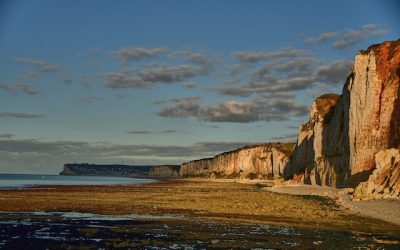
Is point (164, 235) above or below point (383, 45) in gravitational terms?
below

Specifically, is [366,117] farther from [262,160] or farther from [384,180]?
[262,160]

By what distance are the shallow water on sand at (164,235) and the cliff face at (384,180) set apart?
19702 mm

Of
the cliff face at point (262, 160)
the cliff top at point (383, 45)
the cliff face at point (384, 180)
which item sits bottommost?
the cliff face at point (384, 180)

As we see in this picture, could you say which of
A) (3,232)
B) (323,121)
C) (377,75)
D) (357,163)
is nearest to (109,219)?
(3,232)

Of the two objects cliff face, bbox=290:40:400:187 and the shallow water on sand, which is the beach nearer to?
the shallow water on sand

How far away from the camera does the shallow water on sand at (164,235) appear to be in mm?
19578

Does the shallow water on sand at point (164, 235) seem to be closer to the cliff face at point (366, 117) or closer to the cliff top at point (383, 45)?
the cliff face at point (366, 117)

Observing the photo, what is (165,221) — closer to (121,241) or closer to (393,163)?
(121,241)

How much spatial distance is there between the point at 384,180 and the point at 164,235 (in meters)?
30.8

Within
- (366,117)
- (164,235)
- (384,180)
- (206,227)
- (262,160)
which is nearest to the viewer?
(164,235)

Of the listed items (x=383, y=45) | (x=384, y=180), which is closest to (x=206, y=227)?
(x=384, y=180)

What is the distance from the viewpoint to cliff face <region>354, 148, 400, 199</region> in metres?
41.1

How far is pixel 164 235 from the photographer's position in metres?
22.4

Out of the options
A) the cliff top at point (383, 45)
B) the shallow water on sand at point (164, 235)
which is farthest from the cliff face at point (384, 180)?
the cliff top at point (383, 45)
